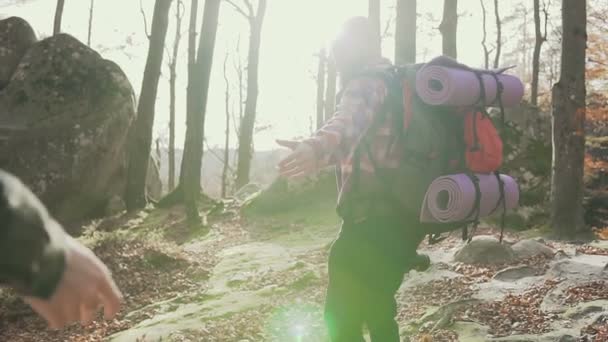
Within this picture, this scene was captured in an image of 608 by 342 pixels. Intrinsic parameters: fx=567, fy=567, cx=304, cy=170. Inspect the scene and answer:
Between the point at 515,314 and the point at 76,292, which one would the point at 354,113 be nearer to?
the point at 76,292

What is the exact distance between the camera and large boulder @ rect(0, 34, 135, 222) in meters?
15.1

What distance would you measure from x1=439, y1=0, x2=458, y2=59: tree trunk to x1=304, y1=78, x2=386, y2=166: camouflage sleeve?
9.86 m

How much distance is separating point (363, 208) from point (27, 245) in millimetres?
2114

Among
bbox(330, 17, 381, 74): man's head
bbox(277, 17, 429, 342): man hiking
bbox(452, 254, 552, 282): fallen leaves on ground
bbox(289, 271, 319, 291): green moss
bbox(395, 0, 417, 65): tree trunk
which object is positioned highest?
bbox(395, 0, 417, 65): tree trunk

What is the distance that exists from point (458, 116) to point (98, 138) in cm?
1429

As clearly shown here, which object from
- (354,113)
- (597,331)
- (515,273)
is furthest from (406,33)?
(354,113)

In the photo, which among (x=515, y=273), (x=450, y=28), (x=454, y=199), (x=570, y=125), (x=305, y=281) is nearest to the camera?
(x=454, y=199)

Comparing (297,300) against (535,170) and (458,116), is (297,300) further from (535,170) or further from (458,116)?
(535,170)

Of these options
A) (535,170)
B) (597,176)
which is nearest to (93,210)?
(535,170)

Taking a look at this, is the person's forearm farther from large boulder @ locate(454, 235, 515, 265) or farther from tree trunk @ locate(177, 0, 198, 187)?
tree trunk @ locate(177, 0, 198, 187)

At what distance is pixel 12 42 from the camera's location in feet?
59.1

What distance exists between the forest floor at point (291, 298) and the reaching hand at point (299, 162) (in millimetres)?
3109

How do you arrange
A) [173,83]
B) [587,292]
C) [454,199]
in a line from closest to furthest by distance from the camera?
[454,199], [587,292], [173,83]

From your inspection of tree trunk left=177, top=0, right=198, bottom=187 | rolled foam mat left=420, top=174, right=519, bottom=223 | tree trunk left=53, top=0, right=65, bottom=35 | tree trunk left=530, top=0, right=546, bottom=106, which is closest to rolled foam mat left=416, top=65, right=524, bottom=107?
rolled foam mat left=420, top=174, right=519, bottom=223
